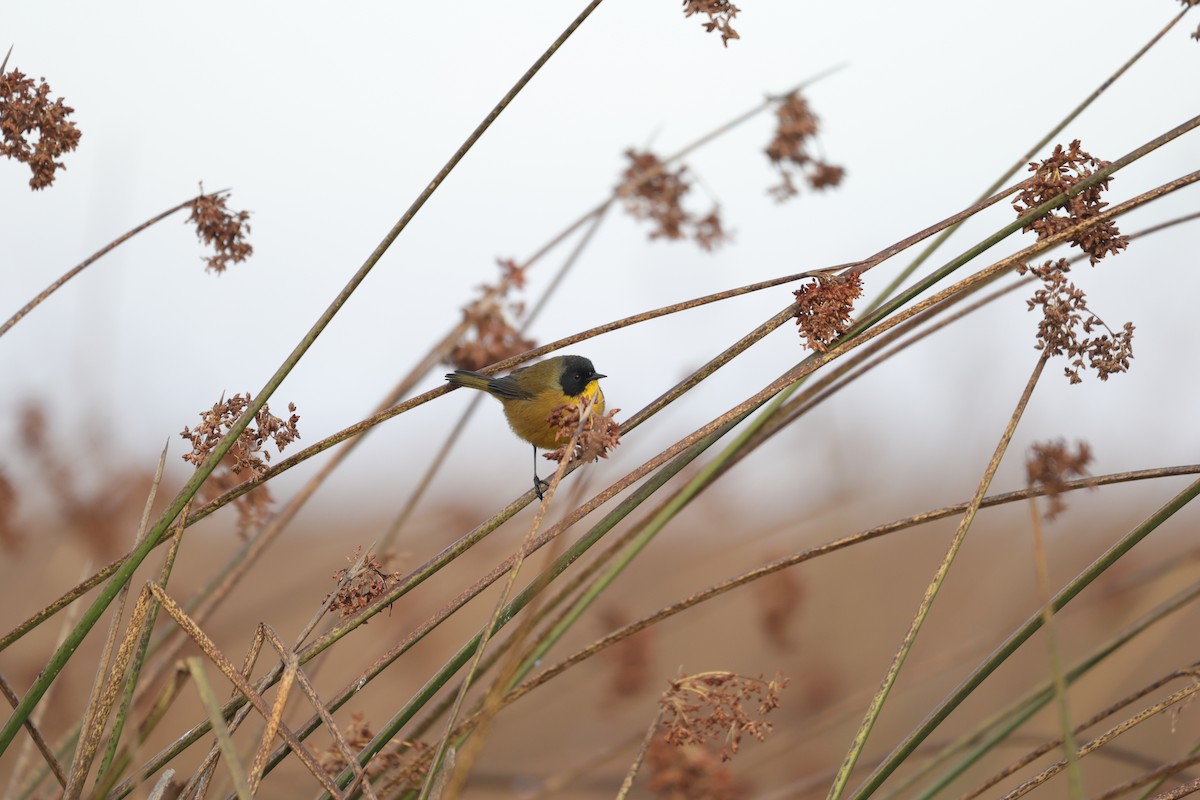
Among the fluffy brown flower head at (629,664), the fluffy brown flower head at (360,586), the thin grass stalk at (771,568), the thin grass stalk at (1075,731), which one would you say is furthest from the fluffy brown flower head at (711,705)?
the fluffy brown flower head at (629,664)

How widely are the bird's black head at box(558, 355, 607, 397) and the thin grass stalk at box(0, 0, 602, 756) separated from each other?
2812 millimetres

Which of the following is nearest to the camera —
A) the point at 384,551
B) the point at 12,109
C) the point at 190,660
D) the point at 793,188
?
the point at 190,660

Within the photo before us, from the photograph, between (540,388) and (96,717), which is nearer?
(96,717)

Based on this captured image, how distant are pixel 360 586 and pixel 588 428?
481mm

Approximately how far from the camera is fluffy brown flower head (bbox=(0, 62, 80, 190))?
79.4 inches

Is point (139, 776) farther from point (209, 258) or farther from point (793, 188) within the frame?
point (793, 188)

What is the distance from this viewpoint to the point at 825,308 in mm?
1728

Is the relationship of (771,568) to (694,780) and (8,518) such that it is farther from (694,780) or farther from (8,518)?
(8,518)

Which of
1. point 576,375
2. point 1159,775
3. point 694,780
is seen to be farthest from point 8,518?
point 1159,775

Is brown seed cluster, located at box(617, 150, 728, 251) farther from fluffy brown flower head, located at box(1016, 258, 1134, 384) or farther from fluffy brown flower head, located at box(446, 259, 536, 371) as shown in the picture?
fluffy brown flower head, located at box(1016, 258, 1134, 384)

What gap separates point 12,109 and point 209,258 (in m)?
0.46

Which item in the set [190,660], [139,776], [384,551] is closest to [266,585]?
[384,551]

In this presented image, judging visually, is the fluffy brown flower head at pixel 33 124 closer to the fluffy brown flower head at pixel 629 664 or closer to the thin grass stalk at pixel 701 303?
the thin grass stalk at pixel 701 303

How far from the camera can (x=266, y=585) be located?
6289mm
